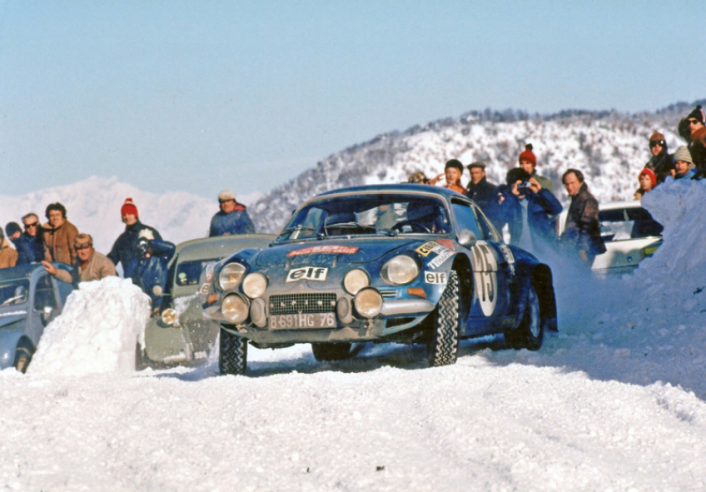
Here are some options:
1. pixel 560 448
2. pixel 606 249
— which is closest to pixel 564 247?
pixel 606 249

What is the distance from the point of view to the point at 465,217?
824 cm

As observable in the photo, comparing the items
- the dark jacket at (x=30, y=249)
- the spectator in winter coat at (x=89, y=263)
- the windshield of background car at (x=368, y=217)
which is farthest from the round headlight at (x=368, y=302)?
the dark jacket at (x=30, y=249)

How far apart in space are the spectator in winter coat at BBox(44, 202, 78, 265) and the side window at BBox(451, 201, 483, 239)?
7151mm

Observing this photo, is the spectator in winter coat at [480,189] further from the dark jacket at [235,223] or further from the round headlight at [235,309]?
the round headlight at [235,309]

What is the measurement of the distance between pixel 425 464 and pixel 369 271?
2695mm

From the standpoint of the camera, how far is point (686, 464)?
418 centimetres

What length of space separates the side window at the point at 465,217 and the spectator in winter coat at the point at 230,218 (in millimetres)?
4548

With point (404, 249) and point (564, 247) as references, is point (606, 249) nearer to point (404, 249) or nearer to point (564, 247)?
point (564, 247)

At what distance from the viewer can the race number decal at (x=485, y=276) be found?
7586 mm

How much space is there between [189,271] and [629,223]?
6908 millimetres

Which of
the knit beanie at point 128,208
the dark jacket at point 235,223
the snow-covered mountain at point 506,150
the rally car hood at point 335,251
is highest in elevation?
the snow-covered mountain at point 506,150

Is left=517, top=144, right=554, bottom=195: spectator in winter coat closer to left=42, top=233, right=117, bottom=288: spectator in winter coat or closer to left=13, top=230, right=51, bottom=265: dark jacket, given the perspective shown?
left=42, top=233, right=117, bottom=288: spectator in winter coat

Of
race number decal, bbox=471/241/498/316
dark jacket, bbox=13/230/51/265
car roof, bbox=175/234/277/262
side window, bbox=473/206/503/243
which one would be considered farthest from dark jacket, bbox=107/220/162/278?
race number decal, bbox=471/241/498/316

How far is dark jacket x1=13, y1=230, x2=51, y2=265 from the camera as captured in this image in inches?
542
